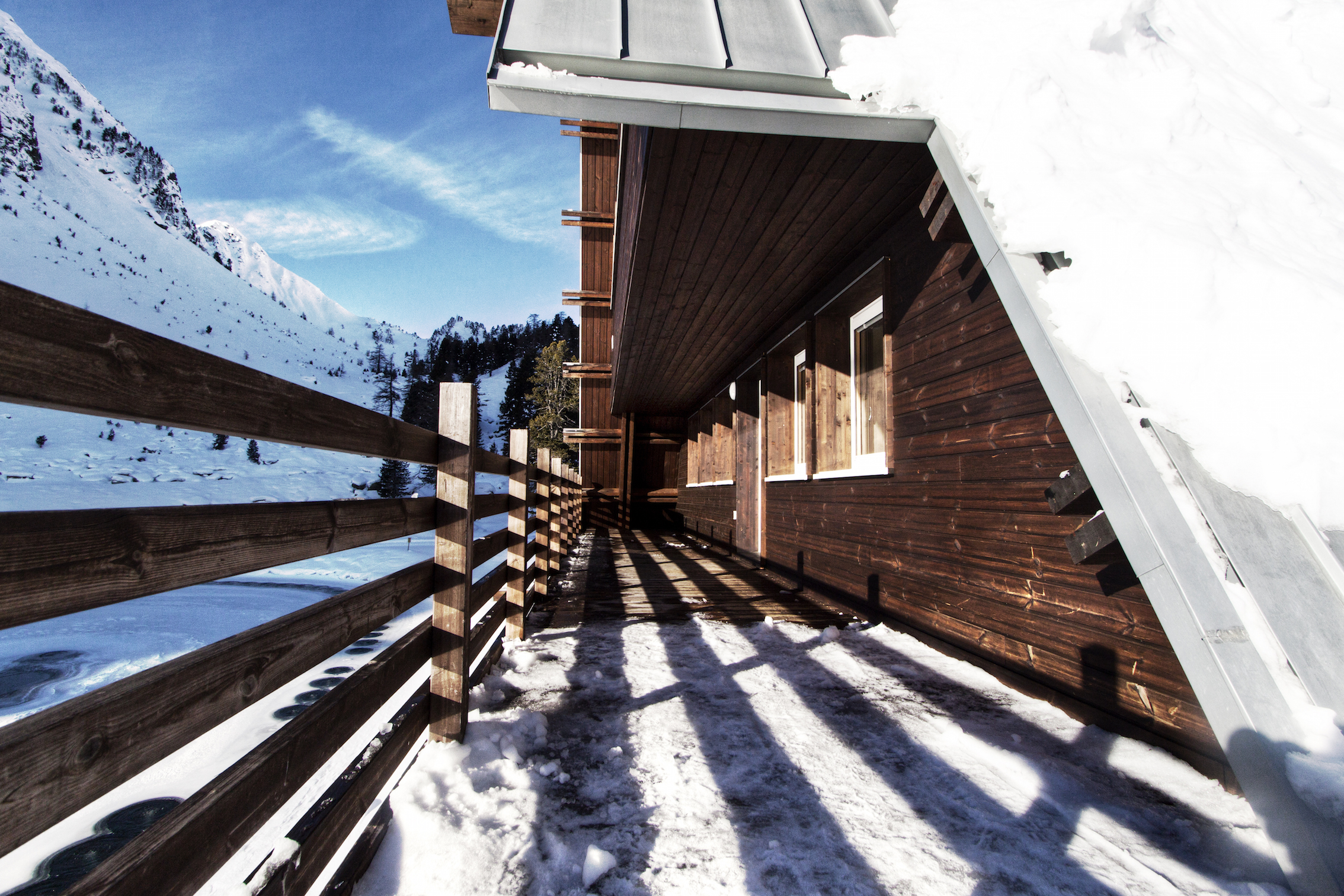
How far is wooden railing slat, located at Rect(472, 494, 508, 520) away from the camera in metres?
3.09

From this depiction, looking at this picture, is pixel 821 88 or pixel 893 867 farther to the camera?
pixel 821 88

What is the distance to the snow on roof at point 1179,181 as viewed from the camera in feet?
4.42

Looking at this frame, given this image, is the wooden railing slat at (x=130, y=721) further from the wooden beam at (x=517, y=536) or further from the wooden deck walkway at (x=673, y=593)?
the wooden deck walkway at (x=673, y=593)

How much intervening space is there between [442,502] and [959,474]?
8.88 feet

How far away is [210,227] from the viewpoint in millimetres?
167500

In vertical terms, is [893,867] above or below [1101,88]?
below

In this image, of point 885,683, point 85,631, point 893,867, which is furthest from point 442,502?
point 85,631

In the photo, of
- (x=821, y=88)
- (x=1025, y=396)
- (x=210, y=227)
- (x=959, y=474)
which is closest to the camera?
(x=821, y=88)

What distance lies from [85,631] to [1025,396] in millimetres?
7508

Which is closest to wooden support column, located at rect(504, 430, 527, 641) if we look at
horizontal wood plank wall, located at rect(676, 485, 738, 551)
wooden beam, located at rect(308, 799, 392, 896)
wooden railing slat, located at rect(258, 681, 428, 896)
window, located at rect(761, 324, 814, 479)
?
wooden railing slat, located at rect(258, 681, 428, 896)

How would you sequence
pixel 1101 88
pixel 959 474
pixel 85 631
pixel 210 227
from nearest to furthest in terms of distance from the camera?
pixel 1101 88
pixel 959 474
pixel 85 631
pixel 210 227

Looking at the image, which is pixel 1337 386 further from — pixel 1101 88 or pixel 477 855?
pixel 477 855

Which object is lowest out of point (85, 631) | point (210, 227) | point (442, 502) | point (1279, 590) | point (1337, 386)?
point (85, 631)

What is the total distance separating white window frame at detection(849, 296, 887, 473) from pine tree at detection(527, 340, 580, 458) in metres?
20.8
